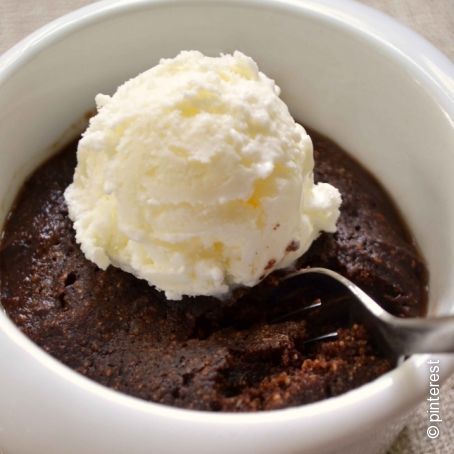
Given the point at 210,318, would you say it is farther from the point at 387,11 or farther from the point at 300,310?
the point at 387,11

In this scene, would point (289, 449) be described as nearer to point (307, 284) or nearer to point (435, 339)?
point (435, 339)

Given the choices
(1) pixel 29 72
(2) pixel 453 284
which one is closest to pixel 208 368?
(2) pixel 453 284

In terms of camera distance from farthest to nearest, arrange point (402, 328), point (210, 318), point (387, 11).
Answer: point (387, 11) < point (210, 318) < point (402, 328)

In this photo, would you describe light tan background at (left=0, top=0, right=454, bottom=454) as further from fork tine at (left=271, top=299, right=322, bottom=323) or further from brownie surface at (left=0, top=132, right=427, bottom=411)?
fork tine at (left=271, top=299, right=322, bottom=323)

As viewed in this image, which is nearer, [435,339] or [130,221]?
[435,339]

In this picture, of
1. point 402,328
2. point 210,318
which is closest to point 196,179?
point 210,318

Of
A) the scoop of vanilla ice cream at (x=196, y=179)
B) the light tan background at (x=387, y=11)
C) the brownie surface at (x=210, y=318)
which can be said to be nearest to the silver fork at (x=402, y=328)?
the brownie surface at (x=210, y=318)
